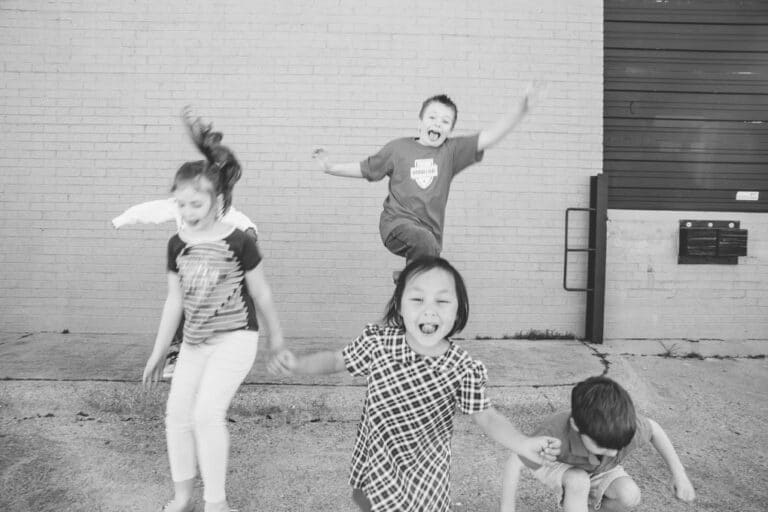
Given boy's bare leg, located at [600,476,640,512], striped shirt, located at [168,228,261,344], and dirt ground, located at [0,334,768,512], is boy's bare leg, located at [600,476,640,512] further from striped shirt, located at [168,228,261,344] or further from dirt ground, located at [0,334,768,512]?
striped shirt, located at [168,228,261,344]

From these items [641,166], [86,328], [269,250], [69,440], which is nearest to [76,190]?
[86,328]

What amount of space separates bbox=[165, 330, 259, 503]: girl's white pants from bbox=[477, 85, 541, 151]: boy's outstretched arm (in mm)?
1825

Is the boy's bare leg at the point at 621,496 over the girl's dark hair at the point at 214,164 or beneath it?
beneath

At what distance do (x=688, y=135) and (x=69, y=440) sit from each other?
6.08 m

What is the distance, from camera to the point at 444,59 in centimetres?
552

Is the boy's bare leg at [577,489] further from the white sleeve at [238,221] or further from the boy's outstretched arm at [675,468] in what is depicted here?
the white sleeve at [238,221]

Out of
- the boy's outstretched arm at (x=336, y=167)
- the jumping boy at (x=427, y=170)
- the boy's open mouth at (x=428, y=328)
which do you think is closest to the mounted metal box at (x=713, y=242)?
the jumping boy at (x=427, y=170)

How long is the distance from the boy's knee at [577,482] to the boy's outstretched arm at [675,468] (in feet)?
1.18

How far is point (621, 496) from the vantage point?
7.52 ft

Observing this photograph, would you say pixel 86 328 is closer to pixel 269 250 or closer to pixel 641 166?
pixel 269 250

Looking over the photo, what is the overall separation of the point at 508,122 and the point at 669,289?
3492mm

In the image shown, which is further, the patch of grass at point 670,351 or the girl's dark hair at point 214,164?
the patch of grass at point 670,351

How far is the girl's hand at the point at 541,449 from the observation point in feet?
5.86

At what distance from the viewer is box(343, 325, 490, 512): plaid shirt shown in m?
1.88
